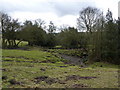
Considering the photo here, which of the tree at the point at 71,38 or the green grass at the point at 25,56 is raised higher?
the tree at the point at 71,38

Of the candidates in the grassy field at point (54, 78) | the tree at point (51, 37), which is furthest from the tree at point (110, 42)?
the tree at point (51, 37)

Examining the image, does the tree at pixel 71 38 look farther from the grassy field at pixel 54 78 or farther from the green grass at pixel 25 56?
the grassy field at pixel 54 78

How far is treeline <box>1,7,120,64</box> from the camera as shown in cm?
2880

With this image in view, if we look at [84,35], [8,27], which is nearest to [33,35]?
[8,27]

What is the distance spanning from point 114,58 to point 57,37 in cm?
3691

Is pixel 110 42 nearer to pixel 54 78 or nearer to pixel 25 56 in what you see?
pixel 25 56

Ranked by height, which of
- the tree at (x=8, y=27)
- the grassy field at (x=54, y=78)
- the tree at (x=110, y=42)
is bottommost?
the grassy field at (x=54, y=78)

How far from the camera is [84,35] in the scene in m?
39.7

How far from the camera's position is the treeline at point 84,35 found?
1134 inches

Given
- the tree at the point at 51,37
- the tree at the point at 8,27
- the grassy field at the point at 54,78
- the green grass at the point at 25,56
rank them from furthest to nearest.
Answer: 1. the tree at the point at 51,37
2. the tree at the point at 8,27
3. the green grass at the point at 25,56
4. the grassy field at the point at 54,78

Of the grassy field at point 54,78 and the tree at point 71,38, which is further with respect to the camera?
the tree at point 71,38

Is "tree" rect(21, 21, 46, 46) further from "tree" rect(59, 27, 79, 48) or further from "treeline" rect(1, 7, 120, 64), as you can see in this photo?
"tree" rect(59, 27, 79, 48)

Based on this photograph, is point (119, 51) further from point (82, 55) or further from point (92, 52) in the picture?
point (82, 55)

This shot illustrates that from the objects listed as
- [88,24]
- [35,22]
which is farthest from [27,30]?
[88,24]
